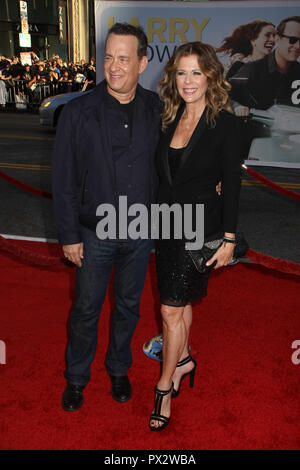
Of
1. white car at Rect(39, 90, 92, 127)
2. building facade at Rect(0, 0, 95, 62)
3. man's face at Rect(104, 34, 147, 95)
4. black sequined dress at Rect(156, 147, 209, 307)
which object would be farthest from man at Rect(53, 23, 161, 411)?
building facade at Rect(0, 0, 95, 62)

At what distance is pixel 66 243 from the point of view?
99.4 inches

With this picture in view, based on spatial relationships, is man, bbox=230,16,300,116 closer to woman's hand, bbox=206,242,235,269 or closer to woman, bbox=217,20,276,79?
woman, bbox=217,20,276,79

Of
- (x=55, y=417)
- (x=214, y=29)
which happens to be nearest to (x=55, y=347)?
(x=55, y=417)

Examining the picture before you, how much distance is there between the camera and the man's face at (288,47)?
7.37 meters

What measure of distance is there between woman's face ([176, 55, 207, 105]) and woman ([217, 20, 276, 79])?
5.76 meters

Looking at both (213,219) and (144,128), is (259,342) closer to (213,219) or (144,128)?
(213,219)

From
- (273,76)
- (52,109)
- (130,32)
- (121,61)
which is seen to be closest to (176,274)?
(121,61)

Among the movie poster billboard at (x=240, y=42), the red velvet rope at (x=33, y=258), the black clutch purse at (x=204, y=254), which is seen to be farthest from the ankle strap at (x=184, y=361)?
the movie poster billboard at (x=240, y=42)

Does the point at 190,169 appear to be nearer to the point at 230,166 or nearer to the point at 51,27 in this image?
the point at 230,166

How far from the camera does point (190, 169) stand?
91.0 inches

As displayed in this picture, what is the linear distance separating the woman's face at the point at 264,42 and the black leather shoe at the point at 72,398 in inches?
260

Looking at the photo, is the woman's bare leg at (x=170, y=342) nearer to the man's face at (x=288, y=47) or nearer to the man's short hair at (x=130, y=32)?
the man's short hair at (x=130, y=32)

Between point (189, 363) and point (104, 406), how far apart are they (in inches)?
23.7

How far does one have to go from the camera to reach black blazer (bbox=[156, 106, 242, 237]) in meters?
2.30
